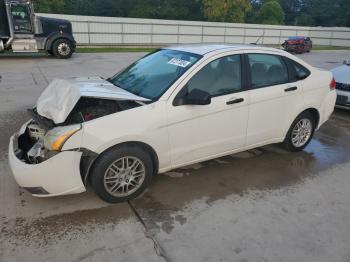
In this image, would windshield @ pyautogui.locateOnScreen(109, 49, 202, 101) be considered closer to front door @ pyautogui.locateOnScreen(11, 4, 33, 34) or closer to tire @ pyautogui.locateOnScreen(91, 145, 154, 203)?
tire @ pyautogui.locateOnScreen(91, 145, 154, 203)

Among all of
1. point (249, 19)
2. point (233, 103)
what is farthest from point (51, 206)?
point (249, 19)

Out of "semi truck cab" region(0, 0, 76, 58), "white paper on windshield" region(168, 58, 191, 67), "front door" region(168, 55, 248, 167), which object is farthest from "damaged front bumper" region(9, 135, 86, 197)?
"semi truck cab" region(0, 0, 76, 58)

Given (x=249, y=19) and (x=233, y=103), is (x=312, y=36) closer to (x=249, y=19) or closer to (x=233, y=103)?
(x=249, y=19)

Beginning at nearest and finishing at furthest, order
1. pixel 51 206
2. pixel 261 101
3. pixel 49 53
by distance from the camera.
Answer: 1. pixel 51 206
2. pixel 261 101
3. pixel 49 53

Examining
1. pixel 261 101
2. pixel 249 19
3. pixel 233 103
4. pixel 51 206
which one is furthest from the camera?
pixel 249 19

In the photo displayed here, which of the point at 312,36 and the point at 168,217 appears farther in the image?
the point at 312,36

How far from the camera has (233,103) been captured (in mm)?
4293

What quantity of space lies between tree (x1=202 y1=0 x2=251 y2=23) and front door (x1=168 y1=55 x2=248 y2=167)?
49470 mm

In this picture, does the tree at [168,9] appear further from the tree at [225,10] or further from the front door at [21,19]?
the front door at [21,19]

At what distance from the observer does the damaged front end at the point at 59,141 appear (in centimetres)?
342

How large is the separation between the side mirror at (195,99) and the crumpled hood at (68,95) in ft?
1.25

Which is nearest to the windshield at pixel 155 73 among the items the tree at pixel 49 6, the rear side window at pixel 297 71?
the rear side window at pixel 297 71

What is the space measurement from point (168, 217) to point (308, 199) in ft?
5.53

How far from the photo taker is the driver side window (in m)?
4.12
